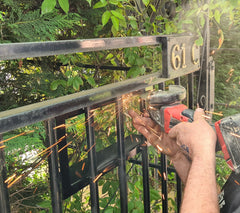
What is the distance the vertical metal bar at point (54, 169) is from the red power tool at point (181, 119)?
70 centimetres

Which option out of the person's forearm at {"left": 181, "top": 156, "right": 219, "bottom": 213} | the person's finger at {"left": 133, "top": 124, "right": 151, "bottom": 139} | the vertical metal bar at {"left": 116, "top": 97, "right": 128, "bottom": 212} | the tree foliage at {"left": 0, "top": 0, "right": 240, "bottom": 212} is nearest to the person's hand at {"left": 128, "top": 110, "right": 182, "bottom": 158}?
the person's finger at {"left": 133, "top": 124, "right": 151, "bottom": 139}

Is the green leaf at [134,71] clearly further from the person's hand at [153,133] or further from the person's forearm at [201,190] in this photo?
the person's forearm at [201,190]

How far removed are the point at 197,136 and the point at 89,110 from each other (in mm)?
520

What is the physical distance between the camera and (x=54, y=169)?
1.17m

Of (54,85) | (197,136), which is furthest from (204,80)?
(197,136)

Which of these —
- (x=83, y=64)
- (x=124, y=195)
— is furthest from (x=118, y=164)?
(x=83, y=64)

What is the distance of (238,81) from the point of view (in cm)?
700

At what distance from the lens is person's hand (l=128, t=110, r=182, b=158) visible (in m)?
1.92

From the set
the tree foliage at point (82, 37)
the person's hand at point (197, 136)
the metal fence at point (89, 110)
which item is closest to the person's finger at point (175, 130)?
the person's hand at point (197, 136)

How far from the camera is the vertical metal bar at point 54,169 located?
113 centimetres

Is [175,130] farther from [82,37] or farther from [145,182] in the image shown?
[82,37]

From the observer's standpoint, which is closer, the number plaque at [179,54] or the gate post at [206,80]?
the number plaque at [179,54]

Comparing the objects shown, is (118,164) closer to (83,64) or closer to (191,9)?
(83,64)

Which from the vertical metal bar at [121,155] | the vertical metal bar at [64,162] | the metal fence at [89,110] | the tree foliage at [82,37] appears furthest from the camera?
the tree foliage at [82,37]
